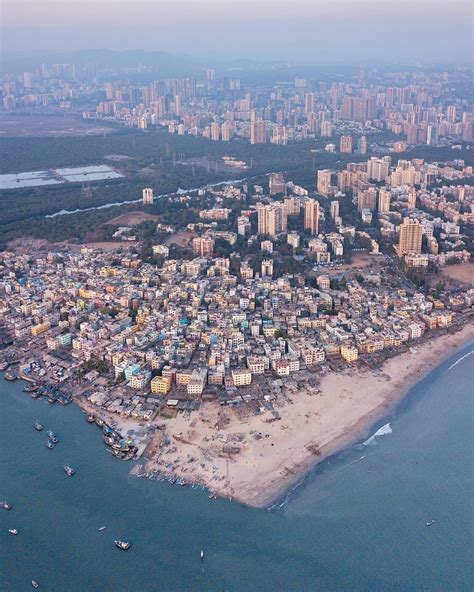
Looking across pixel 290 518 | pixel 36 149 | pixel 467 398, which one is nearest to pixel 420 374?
pixel 467 398

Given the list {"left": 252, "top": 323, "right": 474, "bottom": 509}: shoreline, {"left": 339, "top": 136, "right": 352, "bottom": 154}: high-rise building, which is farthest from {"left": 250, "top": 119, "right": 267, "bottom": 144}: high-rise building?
{"left": 252, "top": 323, "right": 474, "bottom": 509}: shoreline

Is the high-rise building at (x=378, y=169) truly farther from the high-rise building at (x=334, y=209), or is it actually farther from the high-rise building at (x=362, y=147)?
the high-rise building at (x=362, y=147)

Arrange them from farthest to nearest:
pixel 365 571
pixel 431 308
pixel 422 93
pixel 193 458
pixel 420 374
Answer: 1. pixel 422 93
2. pixel 431 308
3. pixel 420 374
4. pixel 193 458
5. pixel 365 571

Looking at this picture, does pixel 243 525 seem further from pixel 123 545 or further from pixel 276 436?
pixel 276 436

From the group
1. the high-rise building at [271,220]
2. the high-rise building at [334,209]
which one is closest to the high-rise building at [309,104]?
the high-rise building at [334,209]

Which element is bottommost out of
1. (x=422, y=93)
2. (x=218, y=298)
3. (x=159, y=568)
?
(x=159, y=568)

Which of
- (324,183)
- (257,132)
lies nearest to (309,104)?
(257,132)

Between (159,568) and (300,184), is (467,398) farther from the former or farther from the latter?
(300,184)
